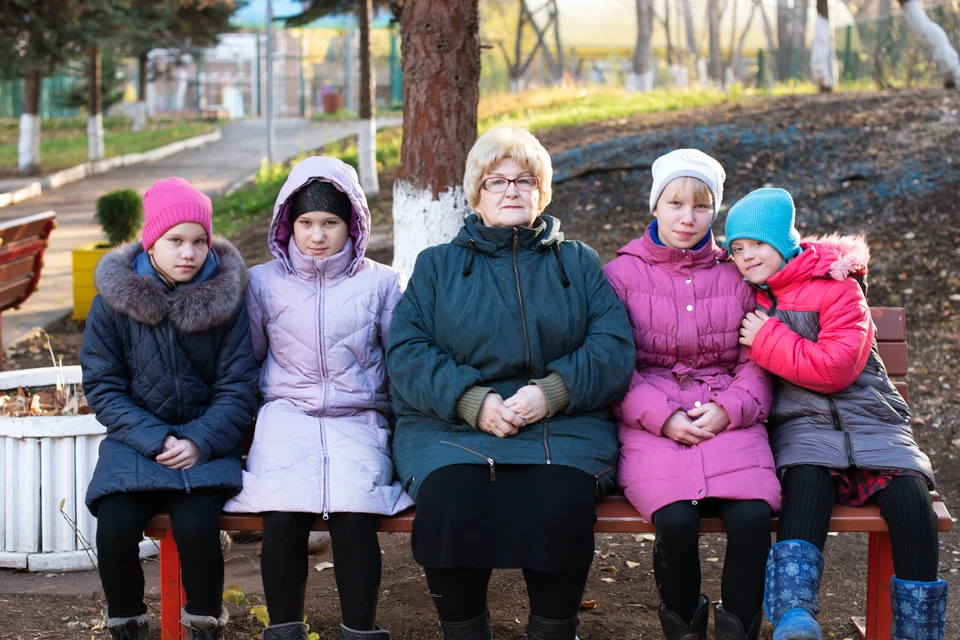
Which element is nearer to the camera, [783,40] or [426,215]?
[426,215]

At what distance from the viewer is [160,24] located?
24641 millimetres

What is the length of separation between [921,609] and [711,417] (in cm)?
76

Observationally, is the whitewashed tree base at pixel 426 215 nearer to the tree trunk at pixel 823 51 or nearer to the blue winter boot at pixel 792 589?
the blue winter boot at pixel 792 589

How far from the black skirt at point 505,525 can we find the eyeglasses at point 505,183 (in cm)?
92

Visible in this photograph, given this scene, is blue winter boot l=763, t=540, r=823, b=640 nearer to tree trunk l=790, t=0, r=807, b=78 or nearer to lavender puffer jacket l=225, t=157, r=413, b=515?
lavender puffer jacket l=225, t=157, r=413, b=515

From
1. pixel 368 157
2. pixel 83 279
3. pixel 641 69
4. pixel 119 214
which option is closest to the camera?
pixel 83 279

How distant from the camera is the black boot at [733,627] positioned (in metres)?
2.76

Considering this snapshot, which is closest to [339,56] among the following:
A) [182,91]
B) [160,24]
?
[182,91]

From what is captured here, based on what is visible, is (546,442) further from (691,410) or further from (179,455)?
(179,455)

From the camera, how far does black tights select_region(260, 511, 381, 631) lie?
9.38 feet

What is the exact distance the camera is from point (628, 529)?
2912 millimetres

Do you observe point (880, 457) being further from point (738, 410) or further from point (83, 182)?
point (83, 182)

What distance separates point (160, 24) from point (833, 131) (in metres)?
19.2

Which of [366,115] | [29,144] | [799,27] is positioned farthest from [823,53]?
[799,27]
